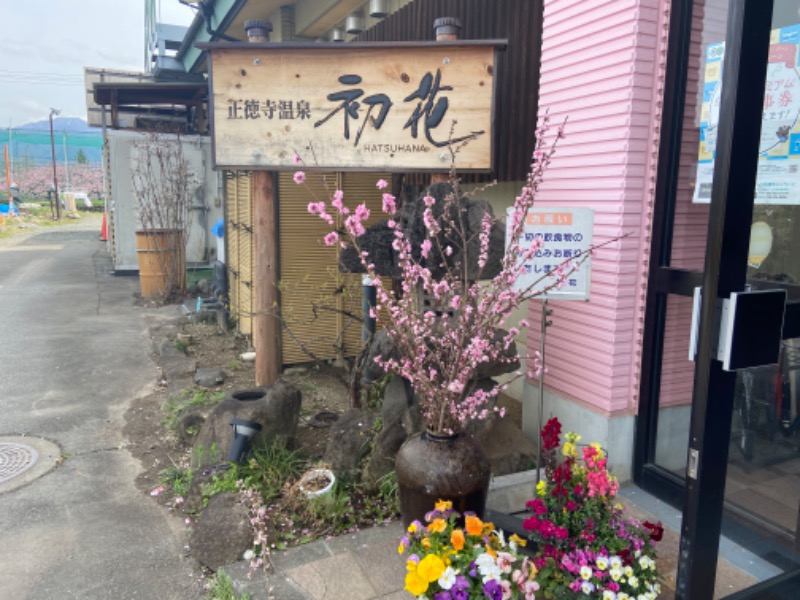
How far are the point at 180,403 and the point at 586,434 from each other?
14.4 ft

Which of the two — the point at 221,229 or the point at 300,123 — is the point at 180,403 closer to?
the point at 300,123

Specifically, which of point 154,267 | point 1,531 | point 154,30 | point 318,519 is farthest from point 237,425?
point 154,30

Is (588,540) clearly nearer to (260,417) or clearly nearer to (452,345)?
(452,345)

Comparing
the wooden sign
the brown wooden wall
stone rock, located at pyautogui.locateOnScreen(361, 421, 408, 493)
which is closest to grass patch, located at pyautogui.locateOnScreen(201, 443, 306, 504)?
stone rock, located at pyautogui.locateOnScreen(361, 421, 408, 493)

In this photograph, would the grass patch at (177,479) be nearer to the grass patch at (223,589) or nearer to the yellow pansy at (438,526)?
the grass patch at (223,589)

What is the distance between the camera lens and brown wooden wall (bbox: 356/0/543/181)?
16.6ft

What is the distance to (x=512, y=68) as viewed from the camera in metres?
5.39

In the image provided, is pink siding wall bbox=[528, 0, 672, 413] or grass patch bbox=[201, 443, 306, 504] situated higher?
pink siding wall bbox=[528, 0, 672, 413]

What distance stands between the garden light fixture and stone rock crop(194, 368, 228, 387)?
2.62 m

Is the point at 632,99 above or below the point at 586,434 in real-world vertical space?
above

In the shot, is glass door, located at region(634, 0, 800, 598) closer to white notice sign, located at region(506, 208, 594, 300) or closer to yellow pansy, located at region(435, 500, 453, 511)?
white notice sign, located at region(506, 208, 594, 300)

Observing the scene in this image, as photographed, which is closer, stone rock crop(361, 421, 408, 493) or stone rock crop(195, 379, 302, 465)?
stone rock crop(361, 421, 408, 493)

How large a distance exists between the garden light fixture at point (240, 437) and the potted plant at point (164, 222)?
26.2 ft

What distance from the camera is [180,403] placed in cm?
661
